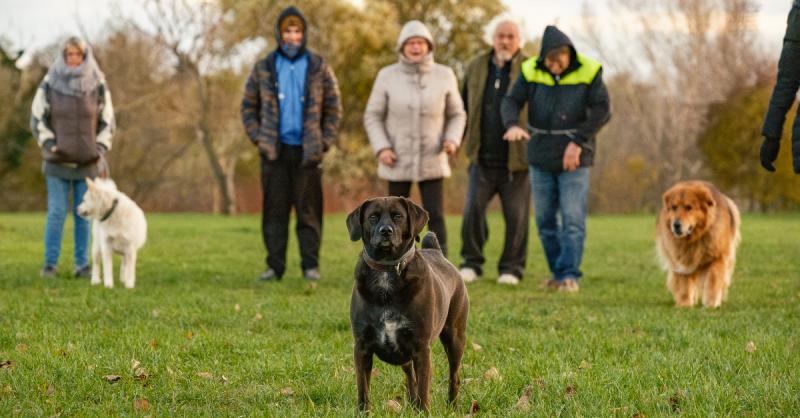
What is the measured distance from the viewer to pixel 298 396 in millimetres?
4285

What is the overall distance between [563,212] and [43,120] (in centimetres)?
533

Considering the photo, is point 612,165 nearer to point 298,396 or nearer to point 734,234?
point 734,234

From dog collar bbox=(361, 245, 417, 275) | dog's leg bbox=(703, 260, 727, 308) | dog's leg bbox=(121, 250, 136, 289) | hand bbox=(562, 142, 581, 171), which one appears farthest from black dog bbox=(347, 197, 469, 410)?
dog's leg bbox=(121, 250, 136, 289)

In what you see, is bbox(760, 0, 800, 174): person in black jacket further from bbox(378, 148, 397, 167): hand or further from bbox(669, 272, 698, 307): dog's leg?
bbox(378, 148, 397, 167): hand

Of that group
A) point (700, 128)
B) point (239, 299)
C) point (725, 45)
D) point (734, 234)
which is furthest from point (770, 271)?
point (725, 45)

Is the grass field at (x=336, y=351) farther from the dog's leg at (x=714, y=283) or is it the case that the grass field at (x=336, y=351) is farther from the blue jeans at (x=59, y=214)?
the blue jeans at (x=59, y=214)

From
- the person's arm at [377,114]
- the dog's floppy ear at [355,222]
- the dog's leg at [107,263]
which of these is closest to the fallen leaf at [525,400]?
the dog's floppy ear at [355,222]

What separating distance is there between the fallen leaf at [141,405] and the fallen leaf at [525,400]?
5.30 ft

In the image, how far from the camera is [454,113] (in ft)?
30.2

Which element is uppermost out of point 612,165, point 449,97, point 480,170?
point 449,97

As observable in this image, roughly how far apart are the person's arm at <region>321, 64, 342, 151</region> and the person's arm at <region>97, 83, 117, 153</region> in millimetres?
2249

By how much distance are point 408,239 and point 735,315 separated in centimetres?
426

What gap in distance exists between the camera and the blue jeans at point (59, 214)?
9.40 metres

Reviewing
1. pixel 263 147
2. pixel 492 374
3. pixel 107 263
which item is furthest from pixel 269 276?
pixel 492 374
